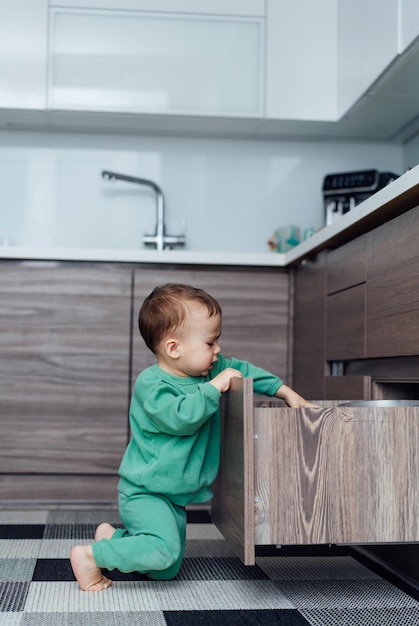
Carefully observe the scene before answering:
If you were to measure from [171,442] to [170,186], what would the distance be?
1.70m

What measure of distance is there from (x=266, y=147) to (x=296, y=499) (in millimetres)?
2057

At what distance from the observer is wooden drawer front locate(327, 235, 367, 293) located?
186cm

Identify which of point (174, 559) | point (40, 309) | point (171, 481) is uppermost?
point (40, 309)

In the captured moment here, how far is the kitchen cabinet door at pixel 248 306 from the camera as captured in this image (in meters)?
2.54

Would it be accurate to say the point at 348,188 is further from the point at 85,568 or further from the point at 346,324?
the point at 85,568

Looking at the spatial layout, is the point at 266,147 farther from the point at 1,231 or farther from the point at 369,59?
the point at 1,231

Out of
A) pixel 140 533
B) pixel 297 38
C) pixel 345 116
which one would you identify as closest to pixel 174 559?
pixel 140 533

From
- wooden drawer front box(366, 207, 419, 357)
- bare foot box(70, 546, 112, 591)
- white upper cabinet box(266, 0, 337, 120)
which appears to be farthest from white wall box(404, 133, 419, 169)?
bare foot box(70, 546, 112, 591)

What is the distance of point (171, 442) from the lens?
1.55 meters

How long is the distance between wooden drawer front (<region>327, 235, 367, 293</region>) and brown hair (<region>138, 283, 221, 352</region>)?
17.0 inches

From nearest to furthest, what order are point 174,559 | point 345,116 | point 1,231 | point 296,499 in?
point 296,499 → point 174,559 → point 345,116 → point 1,231

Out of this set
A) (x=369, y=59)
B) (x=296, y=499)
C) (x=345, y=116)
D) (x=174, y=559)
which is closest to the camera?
(x=296, y=499)

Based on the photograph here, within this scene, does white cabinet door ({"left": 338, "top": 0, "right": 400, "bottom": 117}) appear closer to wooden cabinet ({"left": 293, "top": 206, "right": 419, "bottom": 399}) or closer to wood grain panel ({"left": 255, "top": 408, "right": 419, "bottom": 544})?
wooden cabinet ({"left": 293, "top": 206, "right": 419, "bottom": 399})

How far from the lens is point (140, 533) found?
1.52 meters
